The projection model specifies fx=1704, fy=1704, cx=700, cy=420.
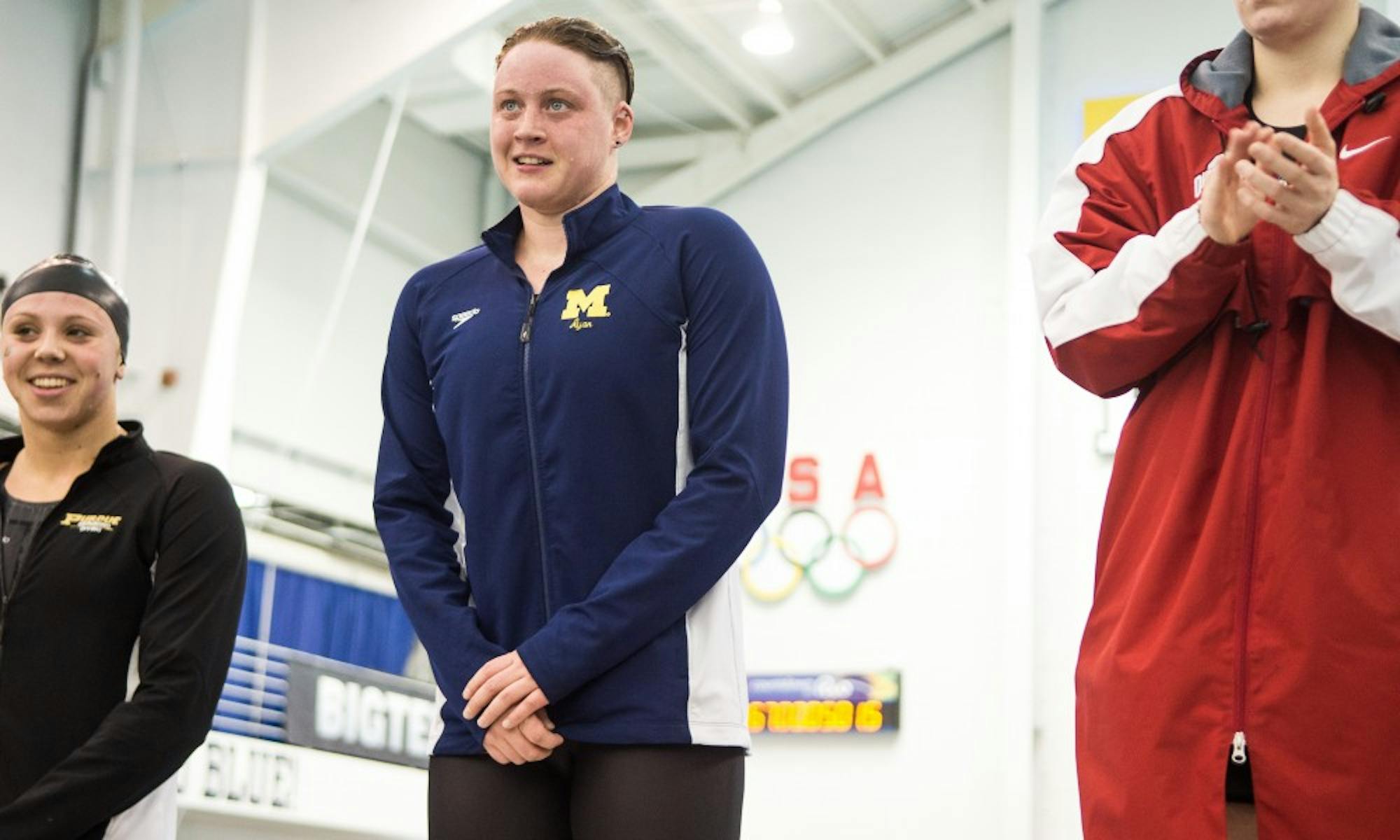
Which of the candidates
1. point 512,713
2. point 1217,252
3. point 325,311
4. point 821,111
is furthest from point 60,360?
point 821,111

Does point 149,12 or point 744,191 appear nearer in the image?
point 149,12

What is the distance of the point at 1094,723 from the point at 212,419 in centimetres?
721

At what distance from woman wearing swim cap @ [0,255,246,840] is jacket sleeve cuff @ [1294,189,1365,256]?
5.91ft

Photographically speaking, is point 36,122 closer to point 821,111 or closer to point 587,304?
point 821,111

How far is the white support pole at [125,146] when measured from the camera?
8.66 metres

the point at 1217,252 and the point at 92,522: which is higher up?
the point at 1217,252

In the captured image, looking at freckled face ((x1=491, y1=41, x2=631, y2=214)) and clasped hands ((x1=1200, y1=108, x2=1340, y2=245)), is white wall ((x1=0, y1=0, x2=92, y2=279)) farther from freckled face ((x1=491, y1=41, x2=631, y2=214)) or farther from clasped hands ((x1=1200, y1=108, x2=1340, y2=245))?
clasped hands ((x1=1200, y1=108, x2=1340, y2=245))

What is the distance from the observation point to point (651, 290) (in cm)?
221

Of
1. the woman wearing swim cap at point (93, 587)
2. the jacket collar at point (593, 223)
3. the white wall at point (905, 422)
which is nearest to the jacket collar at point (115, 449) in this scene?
the woman wearing swim cap at point (93, 587)

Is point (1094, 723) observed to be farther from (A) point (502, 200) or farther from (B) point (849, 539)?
(A) point (502, 200)

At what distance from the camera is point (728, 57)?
39.1ft

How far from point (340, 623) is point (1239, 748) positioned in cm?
914

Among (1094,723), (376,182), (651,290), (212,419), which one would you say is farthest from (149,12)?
(1094,723)

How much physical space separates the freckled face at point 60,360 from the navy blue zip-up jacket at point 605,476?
845 mm
